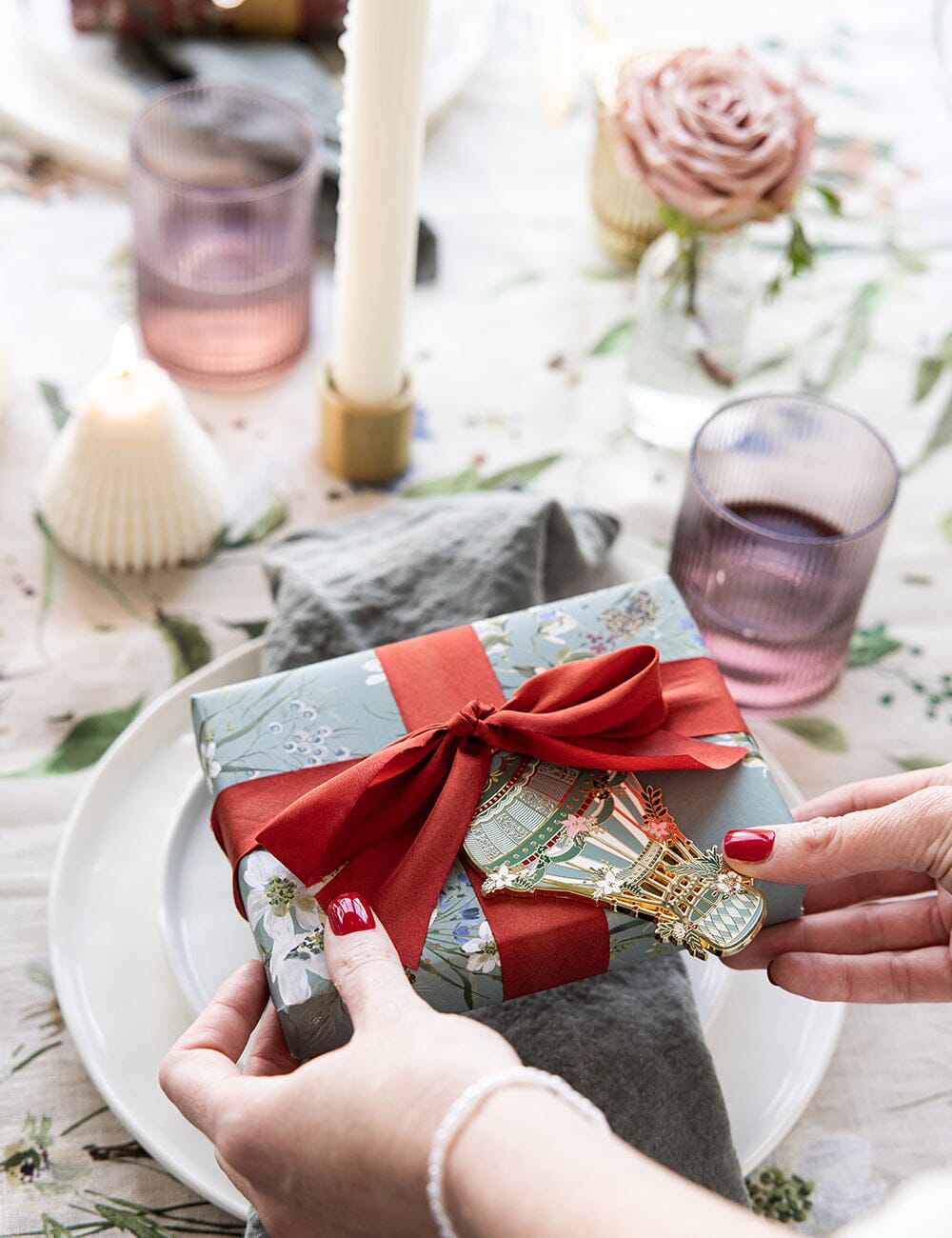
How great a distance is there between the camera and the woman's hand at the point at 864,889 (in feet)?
1.82

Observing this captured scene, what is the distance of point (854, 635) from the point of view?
86cm

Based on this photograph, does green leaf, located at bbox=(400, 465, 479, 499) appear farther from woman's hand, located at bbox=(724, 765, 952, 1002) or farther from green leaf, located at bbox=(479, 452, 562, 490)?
woman's hand, located at bbox=(724, 765, 952, 1002)

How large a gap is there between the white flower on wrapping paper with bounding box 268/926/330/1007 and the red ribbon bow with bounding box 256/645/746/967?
0.07ft

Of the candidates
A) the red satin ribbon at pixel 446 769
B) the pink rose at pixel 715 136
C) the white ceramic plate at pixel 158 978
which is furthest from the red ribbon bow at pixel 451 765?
the pink rose at pixel 715 136

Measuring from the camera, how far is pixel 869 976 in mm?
619

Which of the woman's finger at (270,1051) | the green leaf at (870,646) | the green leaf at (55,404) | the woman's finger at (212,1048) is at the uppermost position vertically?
the green leaf at (55,404)

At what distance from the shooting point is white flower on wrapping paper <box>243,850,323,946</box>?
54cm

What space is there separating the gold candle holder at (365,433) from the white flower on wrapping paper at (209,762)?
0.34 m

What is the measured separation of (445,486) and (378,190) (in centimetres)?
22

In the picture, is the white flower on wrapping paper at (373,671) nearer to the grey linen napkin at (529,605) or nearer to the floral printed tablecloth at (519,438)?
the grey linen napkin at (529,605)

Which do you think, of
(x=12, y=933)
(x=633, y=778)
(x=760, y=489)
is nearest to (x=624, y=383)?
(x=760, y=489)

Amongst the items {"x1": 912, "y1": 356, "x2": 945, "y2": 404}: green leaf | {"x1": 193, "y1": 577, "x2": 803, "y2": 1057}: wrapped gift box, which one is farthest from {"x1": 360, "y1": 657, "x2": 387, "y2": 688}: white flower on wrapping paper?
{"x1": 912, "y1": 356, "x2": 945, "y2": 404}: green leaf

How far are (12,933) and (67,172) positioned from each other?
664mm

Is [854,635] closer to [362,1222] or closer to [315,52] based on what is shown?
[362,1222]
